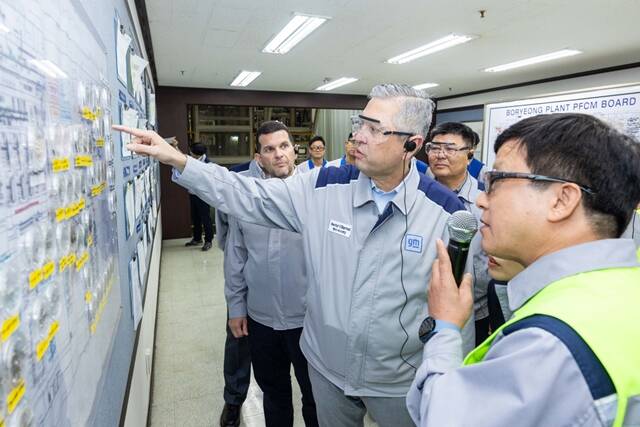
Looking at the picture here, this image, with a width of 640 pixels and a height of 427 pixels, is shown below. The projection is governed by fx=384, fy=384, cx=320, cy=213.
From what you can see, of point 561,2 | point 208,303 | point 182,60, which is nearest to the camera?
point 561,2

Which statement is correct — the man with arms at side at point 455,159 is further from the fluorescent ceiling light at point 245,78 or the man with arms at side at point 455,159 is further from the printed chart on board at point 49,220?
the fluorescent ceiling light at point 245,78

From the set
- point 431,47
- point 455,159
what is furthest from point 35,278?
point 431,47

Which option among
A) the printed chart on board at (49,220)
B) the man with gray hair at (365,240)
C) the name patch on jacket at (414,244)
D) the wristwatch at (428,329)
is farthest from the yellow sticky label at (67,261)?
the name patch on jacket at (414,244)

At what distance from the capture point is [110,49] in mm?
1284

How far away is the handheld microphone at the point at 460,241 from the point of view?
3.61 feet

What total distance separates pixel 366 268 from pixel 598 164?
702mm

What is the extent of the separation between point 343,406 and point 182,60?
209 inches

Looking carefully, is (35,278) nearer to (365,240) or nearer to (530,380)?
(530,380)

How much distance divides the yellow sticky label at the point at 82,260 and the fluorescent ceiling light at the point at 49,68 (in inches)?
12.7

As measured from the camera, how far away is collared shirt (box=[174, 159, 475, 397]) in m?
1.23

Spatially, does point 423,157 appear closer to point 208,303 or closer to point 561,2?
point 561,2

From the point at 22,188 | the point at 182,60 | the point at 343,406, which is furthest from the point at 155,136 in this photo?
the point at 182,60

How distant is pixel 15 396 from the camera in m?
0.44

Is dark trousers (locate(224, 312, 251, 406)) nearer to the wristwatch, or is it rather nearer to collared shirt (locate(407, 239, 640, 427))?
the wristwatch
